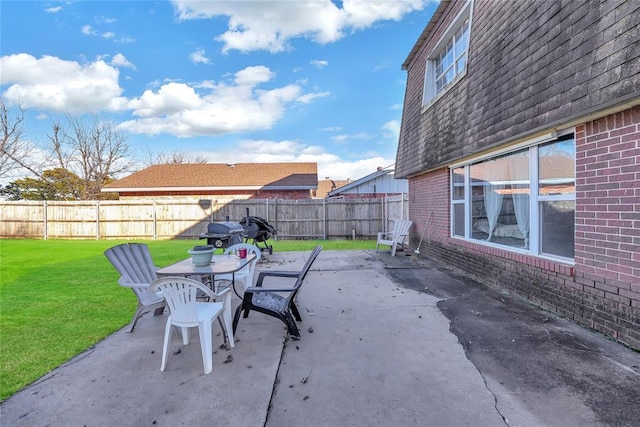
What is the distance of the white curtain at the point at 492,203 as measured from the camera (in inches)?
217

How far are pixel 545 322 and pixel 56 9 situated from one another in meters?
13.8

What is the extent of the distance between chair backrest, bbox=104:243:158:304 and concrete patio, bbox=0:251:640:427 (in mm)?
530

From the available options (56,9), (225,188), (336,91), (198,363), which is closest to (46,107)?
(225,188)

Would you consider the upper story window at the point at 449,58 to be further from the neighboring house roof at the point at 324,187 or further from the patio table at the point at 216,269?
the neighboring house roof at the point at 324,187

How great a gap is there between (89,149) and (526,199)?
90.7ft

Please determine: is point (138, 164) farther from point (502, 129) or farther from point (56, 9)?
point (502, 129)

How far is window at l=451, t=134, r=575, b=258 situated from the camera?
4025 mm

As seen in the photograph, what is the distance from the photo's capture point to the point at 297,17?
923cm

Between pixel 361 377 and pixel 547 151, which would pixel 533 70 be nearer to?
pixel 547 151

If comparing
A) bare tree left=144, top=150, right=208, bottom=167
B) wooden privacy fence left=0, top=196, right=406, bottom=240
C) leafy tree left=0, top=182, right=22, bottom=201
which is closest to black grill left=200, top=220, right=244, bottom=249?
wooden privacy fence left=0, top=196, right=406, bottom=240

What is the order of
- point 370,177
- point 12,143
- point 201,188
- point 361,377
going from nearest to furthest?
point 361,377
point 201,188
point 12,143
point 370,177

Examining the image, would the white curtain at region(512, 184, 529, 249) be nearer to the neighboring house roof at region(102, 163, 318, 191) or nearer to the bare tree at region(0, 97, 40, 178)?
the neighboring house roof at region(102, 163, 318, 191)

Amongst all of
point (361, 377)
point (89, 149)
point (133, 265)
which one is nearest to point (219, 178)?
point (89, 149)

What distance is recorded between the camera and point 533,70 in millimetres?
4066
